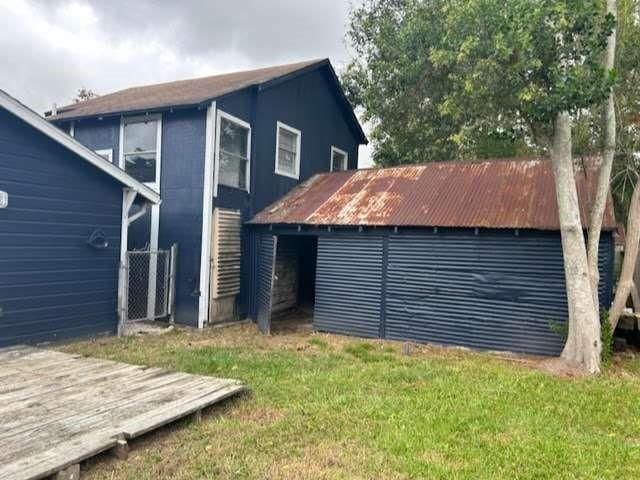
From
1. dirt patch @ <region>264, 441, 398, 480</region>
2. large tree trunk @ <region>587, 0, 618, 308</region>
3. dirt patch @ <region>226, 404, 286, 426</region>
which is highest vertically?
large tree trunk @ <region>587, 0, 618, 308</region>

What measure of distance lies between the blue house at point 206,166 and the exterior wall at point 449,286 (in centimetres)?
175

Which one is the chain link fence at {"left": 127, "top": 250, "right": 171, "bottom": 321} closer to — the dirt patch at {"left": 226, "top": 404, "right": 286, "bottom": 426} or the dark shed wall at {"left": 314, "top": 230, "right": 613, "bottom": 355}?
the dark shed wall at {"left": 314, "top": 230, "right": 613, "bottom": 355}

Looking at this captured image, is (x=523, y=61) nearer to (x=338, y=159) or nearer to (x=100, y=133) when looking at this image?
(x=338, y=159)

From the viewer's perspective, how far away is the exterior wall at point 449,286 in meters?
7.71

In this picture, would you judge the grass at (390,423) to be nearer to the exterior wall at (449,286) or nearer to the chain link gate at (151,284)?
the exterior wall at (449,286)

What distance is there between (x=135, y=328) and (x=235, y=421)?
566 centimetres

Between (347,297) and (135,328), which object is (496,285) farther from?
(135,328)

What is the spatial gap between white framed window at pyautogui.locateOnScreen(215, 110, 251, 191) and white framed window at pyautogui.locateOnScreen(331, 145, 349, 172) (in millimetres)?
4366

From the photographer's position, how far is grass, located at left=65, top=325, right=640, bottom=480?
3.52 m

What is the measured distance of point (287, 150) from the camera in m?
12.2

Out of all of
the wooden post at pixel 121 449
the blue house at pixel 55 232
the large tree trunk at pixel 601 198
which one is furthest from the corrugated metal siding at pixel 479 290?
the wooden post at pixel 121 449

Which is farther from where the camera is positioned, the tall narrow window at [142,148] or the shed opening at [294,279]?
the shed opening at [294,279]

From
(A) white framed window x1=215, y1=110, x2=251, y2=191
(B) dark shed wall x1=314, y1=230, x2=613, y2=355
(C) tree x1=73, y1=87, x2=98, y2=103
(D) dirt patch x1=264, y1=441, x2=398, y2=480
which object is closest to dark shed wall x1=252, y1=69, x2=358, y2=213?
(A) white framed window x1=215, y1=110, x2=251, y2=191

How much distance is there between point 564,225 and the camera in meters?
6.87
